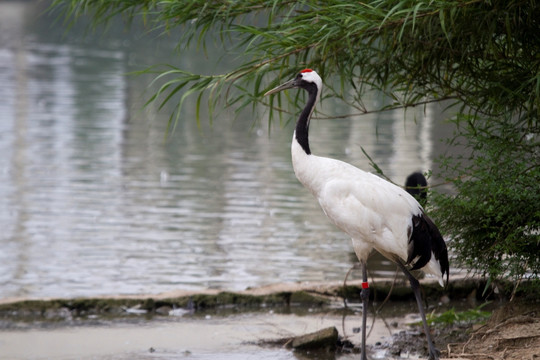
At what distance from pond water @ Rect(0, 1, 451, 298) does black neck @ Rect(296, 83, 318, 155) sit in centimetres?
54

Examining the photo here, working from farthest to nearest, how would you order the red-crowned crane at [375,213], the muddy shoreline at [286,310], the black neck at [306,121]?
the muddy shoreline at [286,310] → the black neck at [306,121] → the red-crowned crane at [375,213]

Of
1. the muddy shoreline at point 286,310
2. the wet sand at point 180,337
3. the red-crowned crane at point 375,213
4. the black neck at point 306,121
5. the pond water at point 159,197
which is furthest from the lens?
the pond water at point 159,197

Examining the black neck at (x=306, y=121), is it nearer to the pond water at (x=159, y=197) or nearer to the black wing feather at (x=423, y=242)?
the pond water at (x=159, y=197)

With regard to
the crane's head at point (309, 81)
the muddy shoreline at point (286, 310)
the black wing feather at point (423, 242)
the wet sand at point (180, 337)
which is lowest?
the wet sand at point (180, 337)

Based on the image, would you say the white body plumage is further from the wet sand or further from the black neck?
the wet sand

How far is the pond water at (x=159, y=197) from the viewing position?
9023 millimetres

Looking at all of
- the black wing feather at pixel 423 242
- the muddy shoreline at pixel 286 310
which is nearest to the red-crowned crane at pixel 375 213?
the black wing feather at pixel 423 242

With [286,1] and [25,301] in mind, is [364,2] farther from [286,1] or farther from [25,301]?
[25,301]

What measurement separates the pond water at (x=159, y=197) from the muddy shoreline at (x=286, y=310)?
2.27ft

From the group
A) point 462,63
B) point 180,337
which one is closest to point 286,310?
point 180,337

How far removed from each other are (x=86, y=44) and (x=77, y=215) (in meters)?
42.1

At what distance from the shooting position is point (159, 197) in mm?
12633

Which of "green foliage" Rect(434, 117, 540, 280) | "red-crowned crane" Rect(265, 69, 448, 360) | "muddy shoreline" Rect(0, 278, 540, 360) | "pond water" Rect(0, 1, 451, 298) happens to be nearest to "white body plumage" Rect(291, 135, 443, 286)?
"red-crowned crane" Rect(265, 69, 448, 360)

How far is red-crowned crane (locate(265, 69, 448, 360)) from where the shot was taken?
5.74 meters
